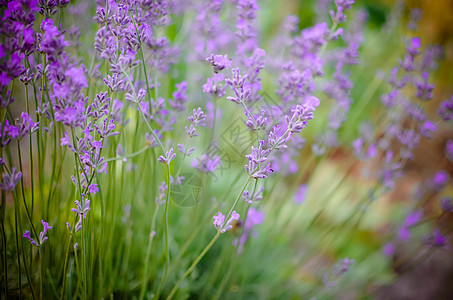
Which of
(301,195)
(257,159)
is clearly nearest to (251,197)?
(257,159)

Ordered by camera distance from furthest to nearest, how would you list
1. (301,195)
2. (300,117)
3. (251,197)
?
(301,195)
(251,197)
(300,117)

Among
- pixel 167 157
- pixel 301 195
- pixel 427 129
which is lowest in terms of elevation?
pixel 167 157

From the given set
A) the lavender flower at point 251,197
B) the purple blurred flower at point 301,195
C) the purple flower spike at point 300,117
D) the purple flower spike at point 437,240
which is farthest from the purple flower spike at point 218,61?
the purple flower spike at point 437,240

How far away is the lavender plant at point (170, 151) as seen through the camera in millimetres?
693

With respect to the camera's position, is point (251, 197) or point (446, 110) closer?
point (251, 197)

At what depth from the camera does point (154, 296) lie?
35.9 inches

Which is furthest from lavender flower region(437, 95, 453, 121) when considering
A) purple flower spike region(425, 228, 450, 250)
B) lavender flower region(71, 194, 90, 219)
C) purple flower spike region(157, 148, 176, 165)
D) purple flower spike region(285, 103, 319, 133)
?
lavender flower region(71, 194, 90, 219)

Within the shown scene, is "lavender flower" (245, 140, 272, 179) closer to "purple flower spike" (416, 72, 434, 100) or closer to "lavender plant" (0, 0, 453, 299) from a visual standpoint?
"lavender plant" (0, 0, 453, 299)

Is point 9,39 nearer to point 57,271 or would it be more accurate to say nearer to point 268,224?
point 57,271

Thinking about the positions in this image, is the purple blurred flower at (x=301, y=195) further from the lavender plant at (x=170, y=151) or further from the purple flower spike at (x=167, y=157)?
the purple flower spike at (x=167, y=157)

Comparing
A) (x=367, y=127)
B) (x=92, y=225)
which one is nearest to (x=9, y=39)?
(x=92, y=225)

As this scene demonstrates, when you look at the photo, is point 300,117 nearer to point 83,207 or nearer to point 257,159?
point 257,159

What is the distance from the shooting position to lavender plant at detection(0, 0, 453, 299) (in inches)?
27.3

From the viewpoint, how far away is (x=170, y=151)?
69cm
